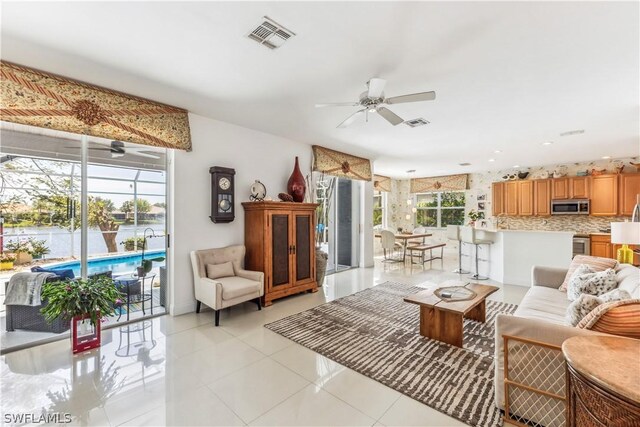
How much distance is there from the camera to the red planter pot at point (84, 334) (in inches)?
103

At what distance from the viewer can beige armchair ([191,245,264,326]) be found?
3301 mm

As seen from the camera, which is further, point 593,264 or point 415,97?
point 593,264

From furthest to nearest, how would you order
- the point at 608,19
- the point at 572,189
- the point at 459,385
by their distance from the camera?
the point at 572,189 → the point at 459,385 → the point at 608,19

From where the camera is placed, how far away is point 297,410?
1890 mm

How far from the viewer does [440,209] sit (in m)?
9.91

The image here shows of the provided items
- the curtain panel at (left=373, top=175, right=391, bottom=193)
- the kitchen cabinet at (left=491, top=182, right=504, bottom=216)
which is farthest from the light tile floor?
the kitchen cabinet at (left=491, top=182, right=504, bottom=216)

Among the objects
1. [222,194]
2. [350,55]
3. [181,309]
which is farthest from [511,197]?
[181,309]

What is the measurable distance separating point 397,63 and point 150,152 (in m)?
3.36

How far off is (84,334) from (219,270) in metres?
1.47

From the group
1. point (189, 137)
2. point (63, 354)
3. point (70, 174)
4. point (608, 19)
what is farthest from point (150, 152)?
point (608, 19)

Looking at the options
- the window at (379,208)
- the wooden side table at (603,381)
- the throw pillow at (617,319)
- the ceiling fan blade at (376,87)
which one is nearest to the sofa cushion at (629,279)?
the throw pillow at (617,319)

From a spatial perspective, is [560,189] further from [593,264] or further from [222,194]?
[222,194]

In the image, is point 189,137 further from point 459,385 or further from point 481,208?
point 481,208

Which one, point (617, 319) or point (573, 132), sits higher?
point (573, 132)
